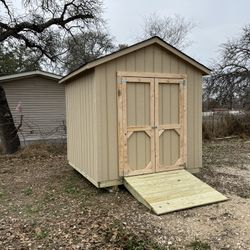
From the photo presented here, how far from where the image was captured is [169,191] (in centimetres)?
499

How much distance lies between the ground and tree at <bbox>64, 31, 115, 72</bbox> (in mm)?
7829

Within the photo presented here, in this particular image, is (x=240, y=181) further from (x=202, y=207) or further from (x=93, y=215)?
(x=93, y=215)

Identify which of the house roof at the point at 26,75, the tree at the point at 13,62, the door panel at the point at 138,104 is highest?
the tree at the point at 13,62

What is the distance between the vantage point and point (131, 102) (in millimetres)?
5488

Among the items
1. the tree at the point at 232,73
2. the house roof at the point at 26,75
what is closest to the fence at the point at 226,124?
the tree at the point at 232,73

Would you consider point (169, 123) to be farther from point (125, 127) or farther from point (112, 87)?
point (112, 87)

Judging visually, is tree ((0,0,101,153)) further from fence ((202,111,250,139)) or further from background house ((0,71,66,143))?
fence ((202,111,250,139))

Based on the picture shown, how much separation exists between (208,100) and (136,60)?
44.4ft

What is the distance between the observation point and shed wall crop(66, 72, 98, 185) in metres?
5.42

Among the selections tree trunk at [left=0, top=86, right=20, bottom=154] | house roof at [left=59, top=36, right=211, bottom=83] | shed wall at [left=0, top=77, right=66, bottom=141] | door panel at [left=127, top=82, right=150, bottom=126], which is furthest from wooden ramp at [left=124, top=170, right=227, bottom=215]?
shed wall at [left=0, top=77, right=66, bottom=141]

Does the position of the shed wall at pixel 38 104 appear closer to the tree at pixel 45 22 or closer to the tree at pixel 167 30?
the tree at pixel 45 22

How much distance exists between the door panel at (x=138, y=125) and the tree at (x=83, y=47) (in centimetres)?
747

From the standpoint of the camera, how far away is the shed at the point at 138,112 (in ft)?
17.3

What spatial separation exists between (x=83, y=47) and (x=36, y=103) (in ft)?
14.5
